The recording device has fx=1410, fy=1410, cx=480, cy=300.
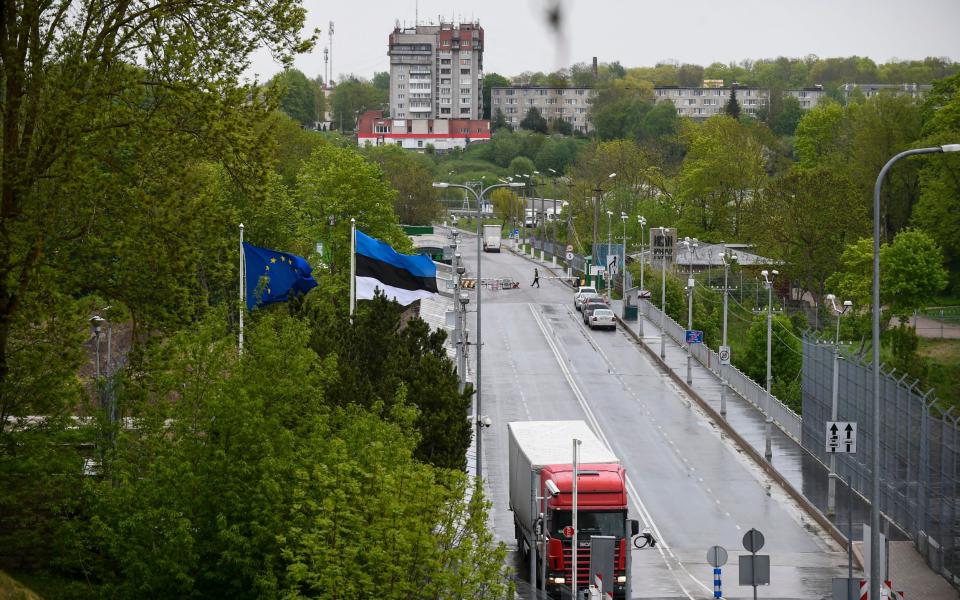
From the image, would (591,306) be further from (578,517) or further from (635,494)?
(578,517)

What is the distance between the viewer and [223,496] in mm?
22031

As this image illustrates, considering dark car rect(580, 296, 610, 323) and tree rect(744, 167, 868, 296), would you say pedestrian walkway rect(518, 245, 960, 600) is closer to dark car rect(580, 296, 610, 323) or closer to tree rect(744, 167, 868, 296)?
dark car rect(580, 296, 610, 323)

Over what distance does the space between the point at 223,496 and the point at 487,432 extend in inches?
1205

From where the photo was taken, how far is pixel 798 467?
152ft

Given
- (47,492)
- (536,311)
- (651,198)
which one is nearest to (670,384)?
(536,311)

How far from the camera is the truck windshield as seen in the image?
3042cm

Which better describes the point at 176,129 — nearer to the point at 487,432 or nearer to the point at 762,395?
the point at 487,432

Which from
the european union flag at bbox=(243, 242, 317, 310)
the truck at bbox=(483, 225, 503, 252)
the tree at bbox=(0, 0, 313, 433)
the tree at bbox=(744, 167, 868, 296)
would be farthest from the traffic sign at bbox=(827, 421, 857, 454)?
A: the truck at bbox=(483, 225, 503, 252)

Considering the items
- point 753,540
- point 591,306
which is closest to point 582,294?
point 591,306

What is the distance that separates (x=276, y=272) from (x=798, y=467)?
18.4m

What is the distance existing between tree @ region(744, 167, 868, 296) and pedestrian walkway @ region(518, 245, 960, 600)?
16415 mm

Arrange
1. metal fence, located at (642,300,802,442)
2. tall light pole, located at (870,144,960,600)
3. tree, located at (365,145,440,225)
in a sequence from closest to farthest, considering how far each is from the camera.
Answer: tall light pole, located at (870,144,960,600), metal fence, located at (642,300,802,442), tree, located at (365,145,440,225)

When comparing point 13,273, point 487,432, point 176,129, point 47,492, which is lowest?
point 487,432

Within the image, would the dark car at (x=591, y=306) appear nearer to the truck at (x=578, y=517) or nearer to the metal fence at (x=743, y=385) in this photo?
the metal fence at (x=743, y=385)
